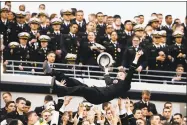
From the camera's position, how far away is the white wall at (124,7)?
59.6 feet

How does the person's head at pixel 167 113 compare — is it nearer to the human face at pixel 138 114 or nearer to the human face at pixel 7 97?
the human face at pixel 138 114

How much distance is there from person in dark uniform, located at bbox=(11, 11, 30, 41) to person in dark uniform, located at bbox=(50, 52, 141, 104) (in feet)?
7.23

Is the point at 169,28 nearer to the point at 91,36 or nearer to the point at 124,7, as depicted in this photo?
the point at 91,36

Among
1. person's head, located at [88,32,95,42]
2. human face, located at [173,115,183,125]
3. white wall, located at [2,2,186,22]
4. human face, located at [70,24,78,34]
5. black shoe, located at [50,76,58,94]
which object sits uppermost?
white wall, located at [2,2,186,22]

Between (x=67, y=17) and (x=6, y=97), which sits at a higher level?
(x=67, y=17)

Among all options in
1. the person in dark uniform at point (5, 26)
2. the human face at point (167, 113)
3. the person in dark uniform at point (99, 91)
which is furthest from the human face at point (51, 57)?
the human face at point (167, 113)

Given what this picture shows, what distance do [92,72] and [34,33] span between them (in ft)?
4.27

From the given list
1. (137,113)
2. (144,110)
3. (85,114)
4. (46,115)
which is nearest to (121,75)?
(137,113)

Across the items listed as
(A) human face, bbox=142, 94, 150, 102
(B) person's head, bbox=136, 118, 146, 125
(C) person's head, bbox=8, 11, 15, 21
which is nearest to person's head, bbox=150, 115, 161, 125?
(B) person's head, bbox=136, 118, 146, 125

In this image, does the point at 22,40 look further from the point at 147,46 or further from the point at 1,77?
the point at 147,46

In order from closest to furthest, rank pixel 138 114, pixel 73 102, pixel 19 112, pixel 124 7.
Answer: pixel 19 112 < pixel 138 114 < pixel 73 102 < pixel 124 7

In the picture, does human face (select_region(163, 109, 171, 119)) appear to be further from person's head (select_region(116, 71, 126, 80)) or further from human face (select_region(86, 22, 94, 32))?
human face (select_region(86, 22, 94, 32))

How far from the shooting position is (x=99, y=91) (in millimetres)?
14594

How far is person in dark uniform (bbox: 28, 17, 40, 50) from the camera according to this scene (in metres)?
16.0
